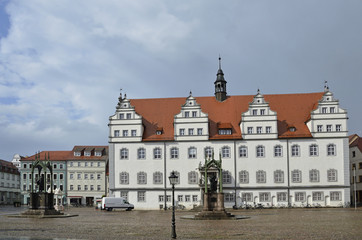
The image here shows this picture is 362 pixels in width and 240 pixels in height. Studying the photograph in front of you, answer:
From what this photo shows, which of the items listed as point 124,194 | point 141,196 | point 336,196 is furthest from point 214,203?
point 336,196

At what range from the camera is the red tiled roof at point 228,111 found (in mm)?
60656

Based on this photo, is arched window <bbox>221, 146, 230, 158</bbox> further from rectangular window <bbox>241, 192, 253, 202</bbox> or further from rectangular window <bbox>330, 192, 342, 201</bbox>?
rectangular window <bbox>330, 192, 342, 201</bbox>

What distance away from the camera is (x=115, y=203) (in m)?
56.2

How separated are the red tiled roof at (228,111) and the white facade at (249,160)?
1.63 feet

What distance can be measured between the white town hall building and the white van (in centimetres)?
390

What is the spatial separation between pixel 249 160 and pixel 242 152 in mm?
1399

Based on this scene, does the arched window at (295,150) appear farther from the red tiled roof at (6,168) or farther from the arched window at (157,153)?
the red tiled roof at (6,168)

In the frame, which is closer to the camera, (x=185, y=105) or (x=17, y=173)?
(x=185, y=105)

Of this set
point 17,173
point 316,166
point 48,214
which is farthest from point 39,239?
point 17,173

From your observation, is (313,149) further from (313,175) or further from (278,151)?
(278,151)

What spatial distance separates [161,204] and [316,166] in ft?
69.3

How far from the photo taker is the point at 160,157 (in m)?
60.8

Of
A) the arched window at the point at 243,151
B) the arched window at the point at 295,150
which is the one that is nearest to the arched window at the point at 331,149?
the arched window at the point at 295,150

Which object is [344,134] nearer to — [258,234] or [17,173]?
[258,234]
